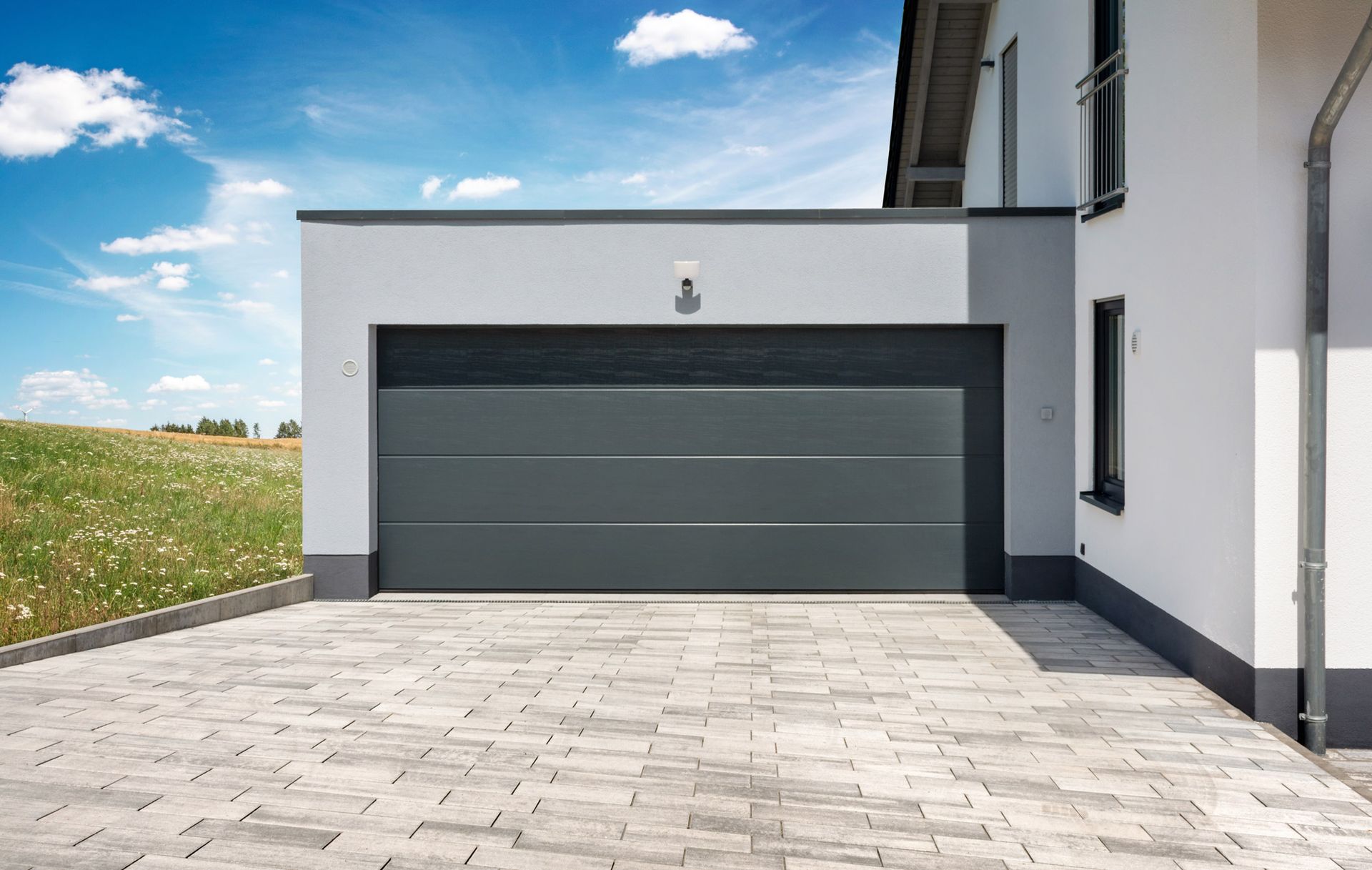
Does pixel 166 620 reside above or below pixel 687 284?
below

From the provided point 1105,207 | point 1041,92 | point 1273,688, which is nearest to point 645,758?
point 1273,688

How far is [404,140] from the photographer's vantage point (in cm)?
1223

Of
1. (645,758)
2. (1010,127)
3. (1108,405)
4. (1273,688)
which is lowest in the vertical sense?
(645,758)

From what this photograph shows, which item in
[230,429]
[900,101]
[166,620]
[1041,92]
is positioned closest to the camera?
[166,620]

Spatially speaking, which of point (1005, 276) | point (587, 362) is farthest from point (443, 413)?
point (1005, 276)

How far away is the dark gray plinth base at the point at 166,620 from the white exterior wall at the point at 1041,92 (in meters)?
6.46

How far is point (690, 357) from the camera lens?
6.59 m

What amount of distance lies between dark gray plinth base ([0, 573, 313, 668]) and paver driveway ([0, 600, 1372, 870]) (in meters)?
0.14

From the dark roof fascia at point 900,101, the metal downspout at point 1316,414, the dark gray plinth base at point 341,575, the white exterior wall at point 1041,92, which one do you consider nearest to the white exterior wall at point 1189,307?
the metal downspout at point 1316,414

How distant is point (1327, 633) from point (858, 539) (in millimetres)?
3103

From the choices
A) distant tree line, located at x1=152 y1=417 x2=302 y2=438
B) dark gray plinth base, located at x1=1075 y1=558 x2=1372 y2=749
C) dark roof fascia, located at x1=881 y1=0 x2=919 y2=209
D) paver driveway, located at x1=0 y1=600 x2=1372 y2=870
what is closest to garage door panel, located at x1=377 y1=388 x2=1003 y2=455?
paver driveway, located at x1=0 y1=600 x2=1372 y2=870

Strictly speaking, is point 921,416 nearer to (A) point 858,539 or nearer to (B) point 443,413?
(A) point 858,539

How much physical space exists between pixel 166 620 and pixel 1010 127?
8123mm

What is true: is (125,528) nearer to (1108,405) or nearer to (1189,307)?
(1108,405)
